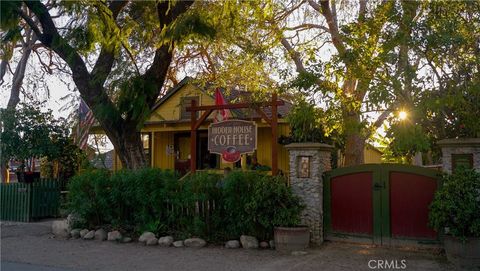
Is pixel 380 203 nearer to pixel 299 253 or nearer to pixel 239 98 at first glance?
pixel 299 253

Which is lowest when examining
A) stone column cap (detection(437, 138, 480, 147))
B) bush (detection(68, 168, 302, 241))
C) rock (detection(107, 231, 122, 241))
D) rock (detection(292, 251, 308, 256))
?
rock (detection(292, 251, 308, 256))

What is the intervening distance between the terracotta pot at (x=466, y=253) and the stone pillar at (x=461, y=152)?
5.09 ft

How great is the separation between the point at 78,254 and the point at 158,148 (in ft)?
41.2

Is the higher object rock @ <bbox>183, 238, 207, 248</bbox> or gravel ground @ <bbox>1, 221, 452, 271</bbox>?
rock @ <bbox>183, 238, 207, 248</bbox>

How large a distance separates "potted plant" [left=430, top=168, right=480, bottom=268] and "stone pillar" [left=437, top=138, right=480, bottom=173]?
0.38 m

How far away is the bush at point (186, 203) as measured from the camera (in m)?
11.6

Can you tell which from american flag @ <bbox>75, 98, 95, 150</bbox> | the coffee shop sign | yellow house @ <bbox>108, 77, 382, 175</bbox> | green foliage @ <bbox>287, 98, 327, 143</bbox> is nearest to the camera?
green foliage @ <bbox>287, 98, 327, 143</bbox>

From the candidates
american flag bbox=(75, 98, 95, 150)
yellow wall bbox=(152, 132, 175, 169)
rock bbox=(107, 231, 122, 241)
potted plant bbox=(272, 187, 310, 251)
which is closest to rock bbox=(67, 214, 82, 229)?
rock bbox=(107, 231, 122, 241)

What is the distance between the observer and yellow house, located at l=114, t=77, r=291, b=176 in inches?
821

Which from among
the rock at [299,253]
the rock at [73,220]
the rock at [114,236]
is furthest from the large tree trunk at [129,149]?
the rock at [299,253]

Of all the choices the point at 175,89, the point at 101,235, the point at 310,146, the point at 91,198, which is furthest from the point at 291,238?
the point at 175,89

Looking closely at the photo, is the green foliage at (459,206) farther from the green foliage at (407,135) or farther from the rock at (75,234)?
the rock at (75,234)

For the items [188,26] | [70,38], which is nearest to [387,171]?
[188,26]

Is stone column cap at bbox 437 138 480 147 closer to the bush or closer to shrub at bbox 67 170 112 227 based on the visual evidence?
the bush
